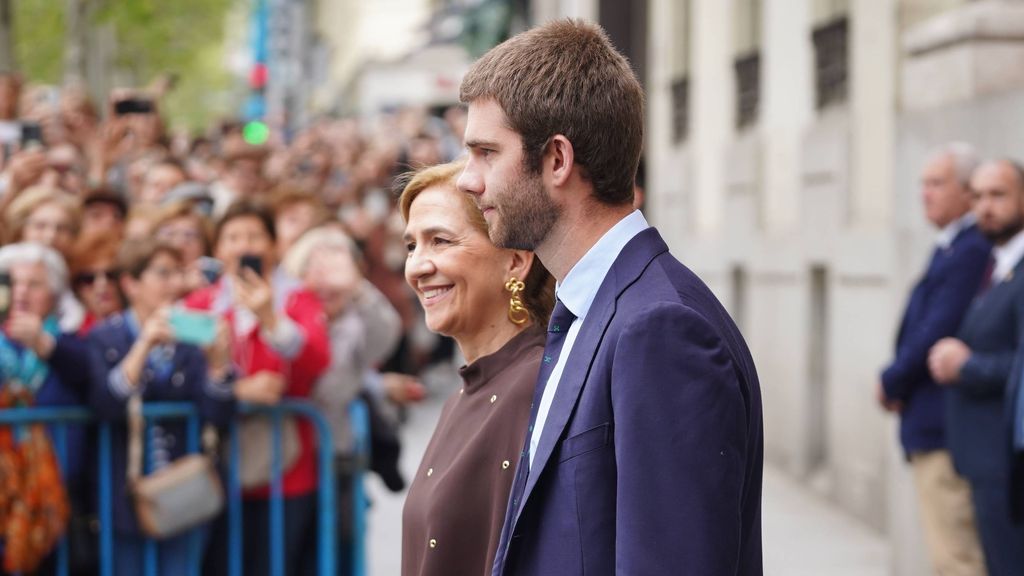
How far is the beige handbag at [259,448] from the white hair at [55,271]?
2.75 ft

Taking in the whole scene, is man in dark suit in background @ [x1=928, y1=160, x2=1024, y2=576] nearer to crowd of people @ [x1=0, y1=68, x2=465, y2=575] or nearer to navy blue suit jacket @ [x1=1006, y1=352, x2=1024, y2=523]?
navy blue suit jacket @ [x1=1006, y1=352, x2=1024, y2=523]

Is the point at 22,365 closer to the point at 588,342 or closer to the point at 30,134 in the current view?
the point at 30,134

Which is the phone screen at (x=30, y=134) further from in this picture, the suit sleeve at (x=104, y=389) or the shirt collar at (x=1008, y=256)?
the shirt collar at (x=1008, y=256)

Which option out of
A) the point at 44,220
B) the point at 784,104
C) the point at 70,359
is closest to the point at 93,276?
the point at 44,220

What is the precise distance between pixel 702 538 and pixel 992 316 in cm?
462

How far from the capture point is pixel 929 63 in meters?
9.17

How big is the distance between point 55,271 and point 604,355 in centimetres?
472

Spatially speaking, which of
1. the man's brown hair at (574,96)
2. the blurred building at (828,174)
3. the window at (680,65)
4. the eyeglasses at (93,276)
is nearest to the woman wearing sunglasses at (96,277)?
the eyeglasses at (93,276)

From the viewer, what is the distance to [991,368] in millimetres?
6895

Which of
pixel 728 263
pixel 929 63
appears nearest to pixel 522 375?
pixel 929 63

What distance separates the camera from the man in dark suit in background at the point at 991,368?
22.4ft

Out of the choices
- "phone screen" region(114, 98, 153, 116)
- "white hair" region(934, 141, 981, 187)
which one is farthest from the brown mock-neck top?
"phone screen" region(114, 98, 153, 116)

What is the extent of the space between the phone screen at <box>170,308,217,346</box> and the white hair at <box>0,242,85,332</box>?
0.48 m

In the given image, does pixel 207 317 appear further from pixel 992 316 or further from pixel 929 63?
pixel 929 63
